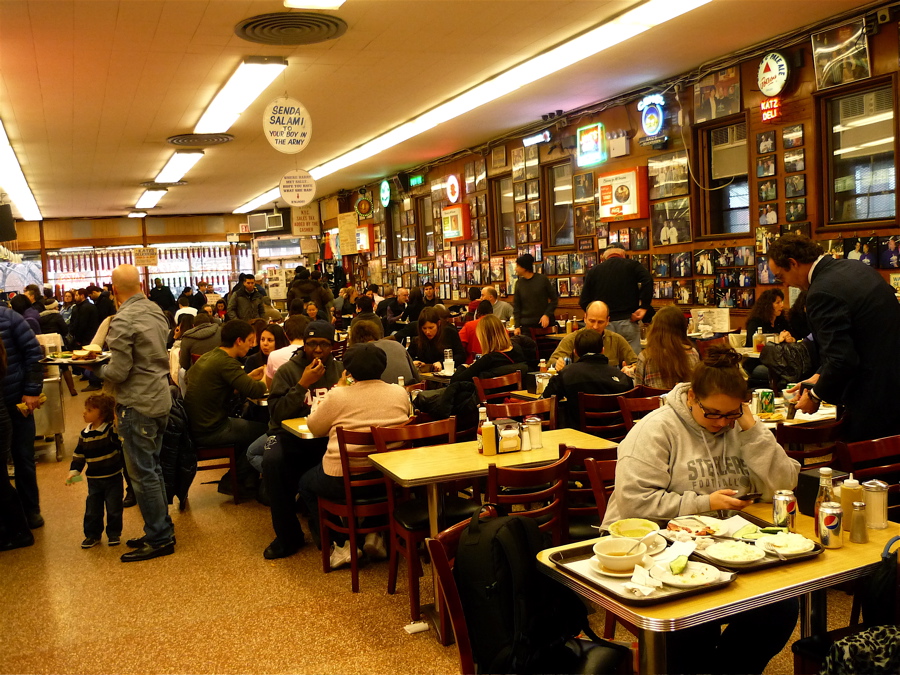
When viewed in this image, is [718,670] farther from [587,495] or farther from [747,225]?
[747,225]

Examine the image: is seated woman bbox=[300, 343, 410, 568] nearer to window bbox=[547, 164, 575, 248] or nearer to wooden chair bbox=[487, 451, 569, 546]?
wooden chair bbox=[487, 451, 569, 546]

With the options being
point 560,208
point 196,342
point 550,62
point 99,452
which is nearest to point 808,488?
point 99,452

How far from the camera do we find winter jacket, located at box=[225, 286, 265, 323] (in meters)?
12.4

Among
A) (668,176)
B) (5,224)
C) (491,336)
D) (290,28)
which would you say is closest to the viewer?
(491,336)

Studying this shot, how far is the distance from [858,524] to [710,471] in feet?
1.74

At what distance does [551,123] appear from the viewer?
37.2ft

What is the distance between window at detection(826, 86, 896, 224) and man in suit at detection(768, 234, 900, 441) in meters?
3.54

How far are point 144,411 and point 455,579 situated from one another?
342 centimetres

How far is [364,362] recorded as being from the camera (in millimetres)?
4762

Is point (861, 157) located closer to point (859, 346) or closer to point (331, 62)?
point (859, 346)

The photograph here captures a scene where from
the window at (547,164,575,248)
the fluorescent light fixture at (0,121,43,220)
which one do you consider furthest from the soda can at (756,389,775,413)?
the fluorescent light fixture at (0,121,43,220)

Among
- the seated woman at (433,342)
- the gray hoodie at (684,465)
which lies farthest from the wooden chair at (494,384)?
the gray hoodie at (684,465)

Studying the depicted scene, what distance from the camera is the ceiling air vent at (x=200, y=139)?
11.8 meters

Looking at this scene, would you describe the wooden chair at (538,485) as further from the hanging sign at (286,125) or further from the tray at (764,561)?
the hanging sign at (286,125)
